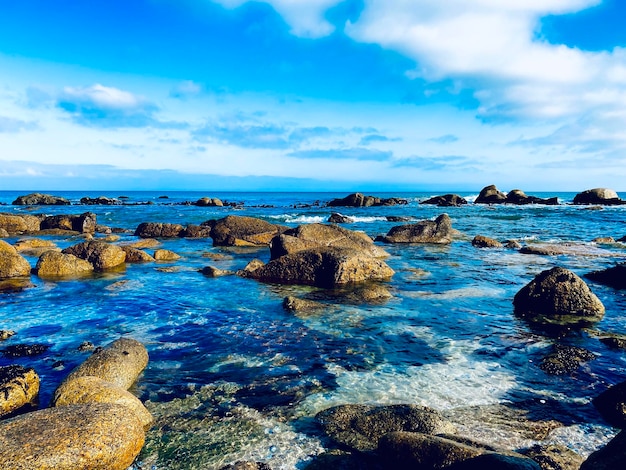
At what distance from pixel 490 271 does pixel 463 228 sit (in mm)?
20702

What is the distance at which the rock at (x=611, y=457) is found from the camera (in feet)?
13.1

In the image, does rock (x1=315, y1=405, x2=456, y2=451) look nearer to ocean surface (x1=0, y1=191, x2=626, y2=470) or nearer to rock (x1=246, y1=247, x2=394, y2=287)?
ocean surface (x1=0, y1=191, x2=626, y2=470)

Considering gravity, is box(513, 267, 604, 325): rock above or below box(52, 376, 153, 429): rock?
above

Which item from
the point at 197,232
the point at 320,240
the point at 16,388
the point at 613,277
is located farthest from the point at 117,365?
the point at 197,232

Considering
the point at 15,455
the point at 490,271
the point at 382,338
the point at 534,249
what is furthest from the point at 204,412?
the point at 534,249

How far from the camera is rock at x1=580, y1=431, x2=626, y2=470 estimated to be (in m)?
3.98

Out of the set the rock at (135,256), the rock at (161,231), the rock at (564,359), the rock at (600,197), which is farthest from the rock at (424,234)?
the rock at (600,197)

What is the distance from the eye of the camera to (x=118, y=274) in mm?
17250

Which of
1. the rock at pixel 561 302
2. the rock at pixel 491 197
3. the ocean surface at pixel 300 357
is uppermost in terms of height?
the rock at pixel 491 197

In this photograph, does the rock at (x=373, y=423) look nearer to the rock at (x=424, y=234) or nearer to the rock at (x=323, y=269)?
the rock at (x=323, y=269)

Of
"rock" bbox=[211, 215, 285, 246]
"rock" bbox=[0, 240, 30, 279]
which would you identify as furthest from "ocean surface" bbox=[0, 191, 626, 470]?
"rock" bbox=[211, 215, 285, 246]

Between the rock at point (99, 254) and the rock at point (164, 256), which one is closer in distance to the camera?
the rock at point (99, 254)

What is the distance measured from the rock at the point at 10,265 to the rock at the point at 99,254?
2346mm

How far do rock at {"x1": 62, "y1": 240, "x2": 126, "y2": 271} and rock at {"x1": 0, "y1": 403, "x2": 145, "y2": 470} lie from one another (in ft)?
45.5
